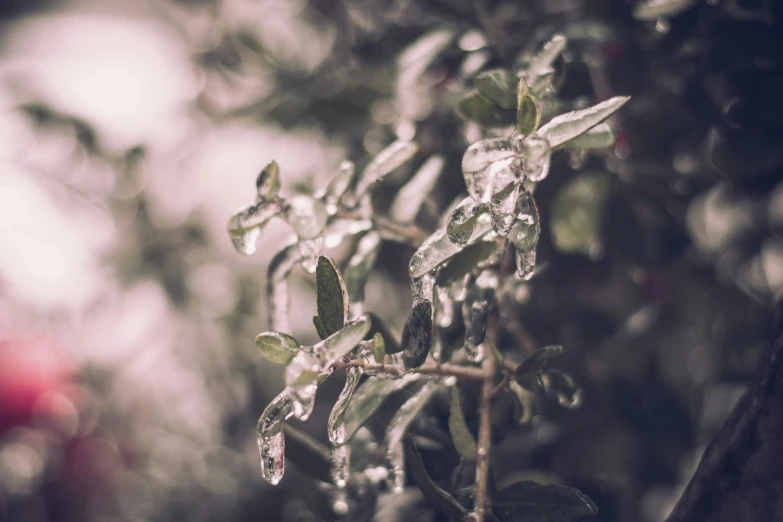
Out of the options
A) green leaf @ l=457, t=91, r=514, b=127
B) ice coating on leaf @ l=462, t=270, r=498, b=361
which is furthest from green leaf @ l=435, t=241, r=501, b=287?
green leaf @ l=457, t=91, r=514, b=127

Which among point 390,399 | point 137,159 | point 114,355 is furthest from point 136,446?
point 390,399

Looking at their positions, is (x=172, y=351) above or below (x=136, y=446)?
above

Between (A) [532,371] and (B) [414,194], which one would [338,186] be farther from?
(A) [532,371]

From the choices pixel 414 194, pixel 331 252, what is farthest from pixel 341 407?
pixel 331 252

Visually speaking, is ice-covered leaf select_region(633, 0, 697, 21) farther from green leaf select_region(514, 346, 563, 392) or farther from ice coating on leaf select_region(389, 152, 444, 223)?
green leaf select_region(514, 346, 563, 392)

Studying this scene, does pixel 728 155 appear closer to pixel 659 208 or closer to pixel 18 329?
pixel 659 208

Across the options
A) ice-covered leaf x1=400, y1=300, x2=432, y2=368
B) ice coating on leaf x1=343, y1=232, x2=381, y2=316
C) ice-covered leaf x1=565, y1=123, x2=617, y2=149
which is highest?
ice-covered leaf x1=565, y1=123, x2=617, y2=149
